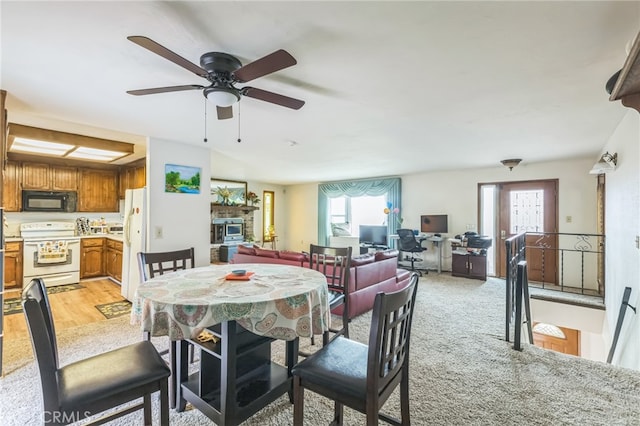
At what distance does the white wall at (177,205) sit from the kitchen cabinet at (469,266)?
4.83 meters

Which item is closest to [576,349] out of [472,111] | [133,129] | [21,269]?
[472,111]

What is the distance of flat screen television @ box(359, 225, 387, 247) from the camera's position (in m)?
7.14

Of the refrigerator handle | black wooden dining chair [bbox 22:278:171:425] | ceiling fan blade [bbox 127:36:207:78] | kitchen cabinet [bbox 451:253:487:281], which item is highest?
ceiling fan blade [bbox 127:36:207:78]

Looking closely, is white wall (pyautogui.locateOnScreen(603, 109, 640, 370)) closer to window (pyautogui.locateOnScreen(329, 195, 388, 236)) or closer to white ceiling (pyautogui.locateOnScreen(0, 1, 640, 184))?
white ceiling (pyautogui.locateOnScreen(0, 1, 640, 184))

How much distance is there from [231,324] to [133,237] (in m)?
3.25

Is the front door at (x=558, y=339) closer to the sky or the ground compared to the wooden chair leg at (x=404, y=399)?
closer to the ground

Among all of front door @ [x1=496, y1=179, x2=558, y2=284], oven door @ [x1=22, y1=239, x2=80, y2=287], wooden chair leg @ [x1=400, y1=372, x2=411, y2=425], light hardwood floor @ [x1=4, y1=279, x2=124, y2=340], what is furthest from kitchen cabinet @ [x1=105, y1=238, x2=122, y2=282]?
front door @ [x1=496, y1=179, x2=558, y2=284]

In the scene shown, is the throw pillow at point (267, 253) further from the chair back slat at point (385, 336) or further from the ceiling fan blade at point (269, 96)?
the chair back slat at point (385, 336)

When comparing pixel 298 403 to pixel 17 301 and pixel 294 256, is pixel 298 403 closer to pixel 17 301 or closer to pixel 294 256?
pixel 294 256

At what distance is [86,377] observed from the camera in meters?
1.33

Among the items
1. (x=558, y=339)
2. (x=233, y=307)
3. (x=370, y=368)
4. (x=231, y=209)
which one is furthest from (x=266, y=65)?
(x=558, y=339)

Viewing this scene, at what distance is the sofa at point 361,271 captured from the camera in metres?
3.46

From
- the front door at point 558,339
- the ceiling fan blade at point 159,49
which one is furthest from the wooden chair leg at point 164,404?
the front door at point 558,339

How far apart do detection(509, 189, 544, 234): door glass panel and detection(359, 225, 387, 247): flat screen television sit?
264 cm
